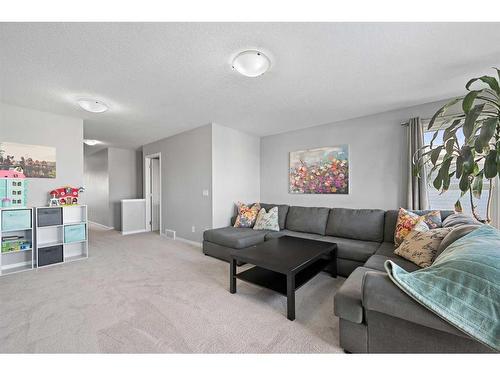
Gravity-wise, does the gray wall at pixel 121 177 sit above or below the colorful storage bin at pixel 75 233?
above

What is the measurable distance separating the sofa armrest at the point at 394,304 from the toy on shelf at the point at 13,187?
164 inches

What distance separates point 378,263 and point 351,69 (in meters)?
1.89

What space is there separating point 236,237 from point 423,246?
2138 millimetres

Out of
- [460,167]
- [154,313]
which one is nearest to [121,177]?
[154,313]

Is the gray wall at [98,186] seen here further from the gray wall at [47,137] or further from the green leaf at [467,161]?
the green leaf at [467,161]

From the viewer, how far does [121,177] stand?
5996 mm

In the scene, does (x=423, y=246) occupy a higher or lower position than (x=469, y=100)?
lower

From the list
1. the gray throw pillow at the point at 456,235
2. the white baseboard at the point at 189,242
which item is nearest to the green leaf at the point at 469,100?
the gray throw pillow at the point at 456,235

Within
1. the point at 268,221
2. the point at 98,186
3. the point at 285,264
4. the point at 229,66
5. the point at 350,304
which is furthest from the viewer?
the point at 98,186

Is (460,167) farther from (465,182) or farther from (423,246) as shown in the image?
(423,246)

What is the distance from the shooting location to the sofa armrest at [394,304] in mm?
1022
